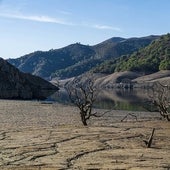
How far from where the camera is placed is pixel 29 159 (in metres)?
11.3

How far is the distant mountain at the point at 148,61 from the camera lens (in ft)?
503

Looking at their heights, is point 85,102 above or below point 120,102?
above

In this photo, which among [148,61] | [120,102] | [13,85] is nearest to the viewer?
[120,102]

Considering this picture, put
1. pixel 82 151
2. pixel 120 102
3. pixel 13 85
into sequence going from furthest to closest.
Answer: pixel 13 85
pixel 120 102
pixel 82 151

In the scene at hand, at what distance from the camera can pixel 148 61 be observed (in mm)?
159000

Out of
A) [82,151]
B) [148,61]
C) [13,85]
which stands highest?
[148,61]

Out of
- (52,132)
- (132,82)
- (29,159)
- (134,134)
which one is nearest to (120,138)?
(134,134)

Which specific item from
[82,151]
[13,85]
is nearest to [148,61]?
[13,85]

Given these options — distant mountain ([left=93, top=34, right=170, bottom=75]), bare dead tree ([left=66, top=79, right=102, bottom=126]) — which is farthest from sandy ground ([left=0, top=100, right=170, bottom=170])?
distant mountain ([left=93, top=34, right=170, bottom=75])

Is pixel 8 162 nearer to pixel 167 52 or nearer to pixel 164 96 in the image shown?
pixel 164 96

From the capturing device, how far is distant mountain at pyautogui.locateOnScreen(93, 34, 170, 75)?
153 m

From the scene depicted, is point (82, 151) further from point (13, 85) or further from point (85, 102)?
point (13, 85)

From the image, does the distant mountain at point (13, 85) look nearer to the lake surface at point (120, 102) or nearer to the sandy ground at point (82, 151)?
the lake surface at point (120, 102)

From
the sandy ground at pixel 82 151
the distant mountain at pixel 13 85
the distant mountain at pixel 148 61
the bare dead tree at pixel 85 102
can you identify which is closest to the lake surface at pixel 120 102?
the distant mountain at pixel 13 85
